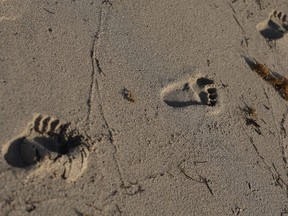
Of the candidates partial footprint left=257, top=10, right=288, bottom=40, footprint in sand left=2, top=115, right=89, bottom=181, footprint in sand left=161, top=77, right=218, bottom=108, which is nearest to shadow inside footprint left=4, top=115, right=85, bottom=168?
footprint in sand left=2, top=115, right=89, bottom=181

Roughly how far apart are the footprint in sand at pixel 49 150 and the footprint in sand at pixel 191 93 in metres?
0.78

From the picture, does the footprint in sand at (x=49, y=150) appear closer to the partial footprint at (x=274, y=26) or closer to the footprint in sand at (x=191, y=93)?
the footprint in sand at (x=191, y=93)

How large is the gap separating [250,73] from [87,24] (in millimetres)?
1367

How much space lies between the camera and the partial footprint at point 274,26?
4.36 meters

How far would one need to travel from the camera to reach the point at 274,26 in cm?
442

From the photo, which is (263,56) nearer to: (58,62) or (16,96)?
(58,62)

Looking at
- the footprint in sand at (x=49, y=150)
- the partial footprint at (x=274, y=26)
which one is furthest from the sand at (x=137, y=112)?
the partial footprint at (x=274, y=26)

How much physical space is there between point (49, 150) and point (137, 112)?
2.32 ft

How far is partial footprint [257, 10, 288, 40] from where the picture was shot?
4355mm

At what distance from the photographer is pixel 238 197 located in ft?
11.6

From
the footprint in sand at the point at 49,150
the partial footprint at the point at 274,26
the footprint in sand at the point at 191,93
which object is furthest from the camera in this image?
the partial footprint at the point at 274,26

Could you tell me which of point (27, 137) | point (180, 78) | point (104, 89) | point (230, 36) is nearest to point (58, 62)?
point (104, 89)

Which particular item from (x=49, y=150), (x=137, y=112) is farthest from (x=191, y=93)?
(x=49, y=150)

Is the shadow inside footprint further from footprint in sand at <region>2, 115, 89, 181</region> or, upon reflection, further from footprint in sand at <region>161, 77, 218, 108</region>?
footprint in sand at <region>161, 77, 218, 108</region>
